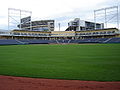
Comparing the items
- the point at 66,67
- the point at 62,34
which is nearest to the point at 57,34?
the point at 62,34

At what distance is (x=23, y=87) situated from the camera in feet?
16.3

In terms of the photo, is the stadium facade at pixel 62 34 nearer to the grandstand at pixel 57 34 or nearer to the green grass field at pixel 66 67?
the grandstand at pixel 57 34

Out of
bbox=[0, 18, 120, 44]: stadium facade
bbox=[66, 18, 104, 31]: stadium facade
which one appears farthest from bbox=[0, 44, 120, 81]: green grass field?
bbox=[66, 18, 104, 31]: stadium facade

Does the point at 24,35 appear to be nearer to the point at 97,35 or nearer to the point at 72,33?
the point at 72,33

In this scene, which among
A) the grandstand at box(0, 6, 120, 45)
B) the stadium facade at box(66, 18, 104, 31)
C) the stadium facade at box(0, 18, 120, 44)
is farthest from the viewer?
the stadium facade at box(66, 18, 104, 31)

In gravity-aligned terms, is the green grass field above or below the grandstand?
below

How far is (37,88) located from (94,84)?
211cm

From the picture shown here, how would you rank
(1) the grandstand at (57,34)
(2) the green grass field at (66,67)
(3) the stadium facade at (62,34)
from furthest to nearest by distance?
(3) the stadium facade at (62,34) → (1) the grandstand at (57,34) → (2) the green grass field at (66,67)

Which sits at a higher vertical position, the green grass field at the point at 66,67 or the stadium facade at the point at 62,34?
the stadium facade at the point at 62,34

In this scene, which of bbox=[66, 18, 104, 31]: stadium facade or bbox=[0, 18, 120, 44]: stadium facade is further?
bbox=[66, 18, 104, 31]: stadium facade

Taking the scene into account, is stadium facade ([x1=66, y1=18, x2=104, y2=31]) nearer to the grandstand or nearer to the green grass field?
the grandstand

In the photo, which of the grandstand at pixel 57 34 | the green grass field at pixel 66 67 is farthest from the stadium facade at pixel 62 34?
the green grass field at pixel 66 67

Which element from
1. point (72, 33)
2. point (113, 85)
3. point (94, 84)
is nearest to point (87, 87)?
point (94, 84)

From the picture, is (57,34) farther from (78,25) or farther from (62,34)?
(78,25)
